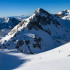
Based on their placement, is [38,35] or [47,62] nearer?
[47,62]

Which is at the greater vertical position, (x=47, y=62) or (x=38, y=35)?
(x=47, y=62)

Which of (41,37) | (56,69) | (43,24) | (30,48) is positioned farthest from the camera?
(43,24)

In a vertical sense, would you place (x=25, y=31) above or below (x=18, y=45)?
above

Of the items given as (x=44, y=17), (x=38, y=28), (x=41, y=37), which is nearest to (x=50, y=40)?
(x=41, y=37)

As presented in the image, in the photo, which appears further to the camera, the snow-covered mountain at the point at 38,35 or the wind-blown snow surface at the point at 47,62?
the snow-covered mountain at the point at 38,35

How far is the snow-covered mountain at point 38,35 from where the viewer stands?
228 feet

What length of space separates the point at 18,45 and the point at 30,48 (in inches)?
278

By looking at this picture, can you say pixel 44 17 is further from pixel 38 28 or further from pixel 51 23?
pixel 38 28

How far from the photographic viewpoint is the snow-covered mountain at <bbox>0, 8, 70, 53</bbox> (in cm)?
6962

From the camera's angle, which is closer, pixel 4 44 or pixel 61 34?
pixel 4 44

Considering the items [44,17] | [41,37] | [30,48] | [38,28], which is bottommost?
[30,48]

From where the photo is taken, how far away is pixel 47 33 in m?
82.8

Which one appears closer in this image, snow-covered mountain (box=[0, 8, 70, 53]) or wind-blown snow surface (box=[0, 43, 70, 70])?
wind-blown snow surface (box=[0, 43, 70, 70])

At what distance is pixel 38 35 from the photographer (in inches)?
3056
